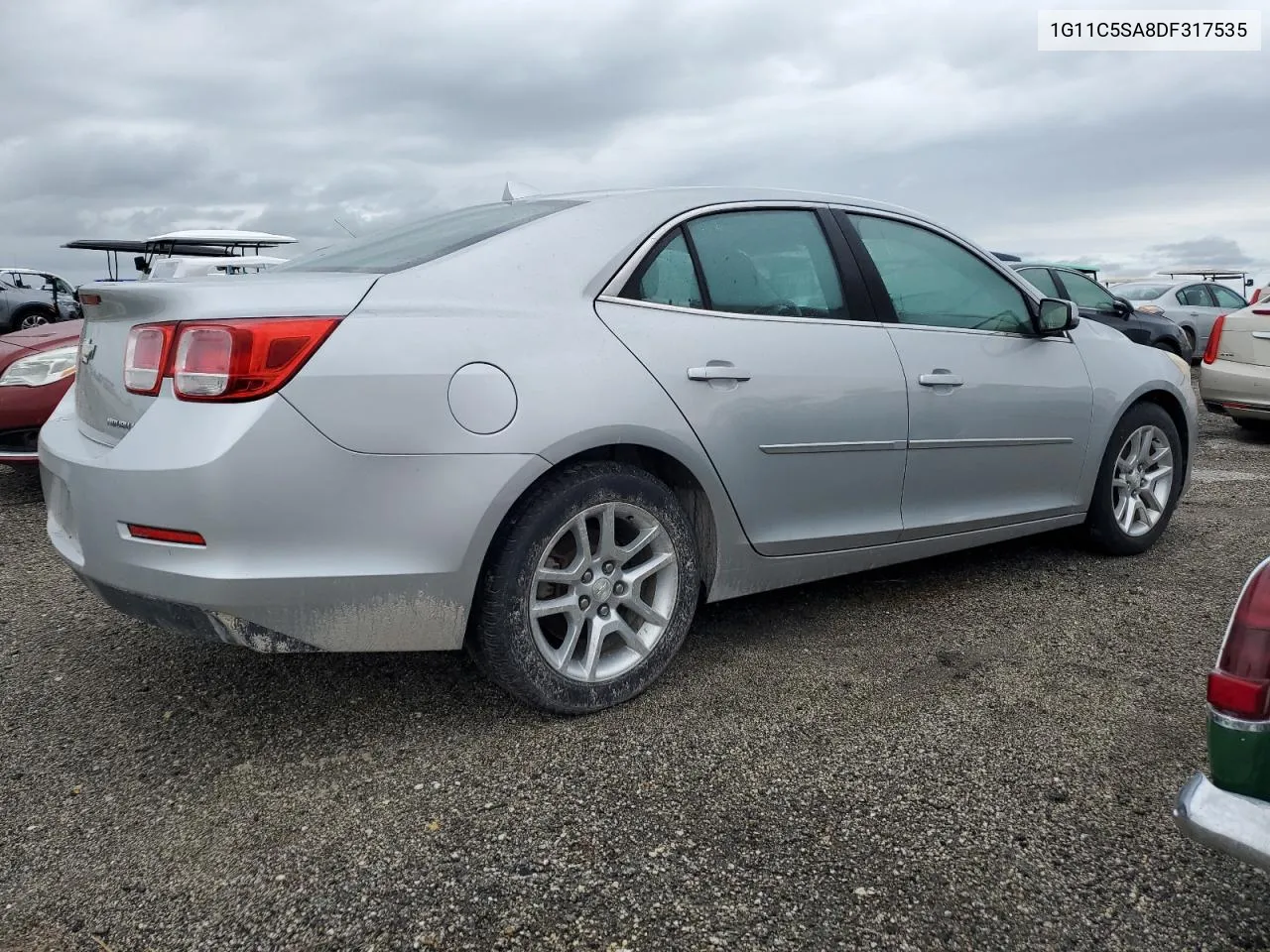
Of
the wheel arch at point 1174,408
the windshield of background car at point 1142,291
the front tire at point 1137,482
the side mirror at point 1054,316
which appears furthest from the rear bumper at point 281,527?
the windshield of background car at point 1142,291

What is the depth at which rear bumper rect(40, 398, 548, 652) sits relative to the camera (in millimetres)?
2312

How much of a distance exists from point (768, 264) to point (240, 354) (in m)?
1.62

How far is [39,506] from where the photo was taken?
546 centimetres

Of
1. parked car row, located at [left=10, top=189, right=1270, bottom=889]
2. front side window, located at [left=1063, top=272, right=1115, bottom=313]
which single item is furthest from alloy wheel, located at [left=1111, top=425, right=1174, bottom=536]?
front side window, located at [left=1063, top=272, right=1115, bottom=313]

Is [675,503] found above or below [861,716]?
above

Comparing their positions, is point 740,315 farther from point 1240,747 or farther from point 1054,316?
point 1240,747

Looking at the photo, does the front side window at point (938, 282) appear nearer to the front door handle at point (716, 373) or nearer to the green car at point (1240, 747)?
the front door handle at point (716, 373)

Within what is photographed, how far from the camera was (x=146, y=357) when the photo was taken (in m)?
2.49

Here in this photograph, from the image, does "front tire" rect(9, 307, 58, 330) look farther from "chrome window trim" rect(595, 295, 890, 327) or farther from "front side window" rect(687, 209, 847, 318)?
"chrome window trim" rect(595, 295, 890, 327)

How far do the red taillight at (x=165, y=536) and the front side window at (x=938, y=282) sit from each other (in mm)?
2294

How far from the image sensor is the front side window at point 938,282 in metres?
3.60

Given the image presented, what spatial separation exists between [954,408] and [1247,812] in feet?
6.79

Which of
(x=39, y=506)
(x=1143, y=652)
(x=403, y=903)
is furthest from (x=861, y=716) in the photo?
(x=39, y=506)

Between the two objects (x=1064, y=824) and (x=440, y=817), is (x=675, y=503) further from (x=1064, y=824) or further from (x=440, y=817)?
(x=1064, y=824)
